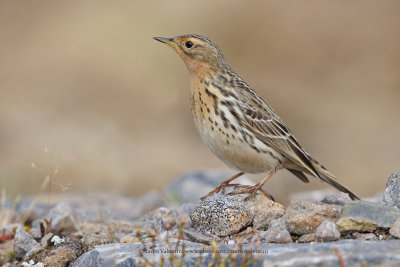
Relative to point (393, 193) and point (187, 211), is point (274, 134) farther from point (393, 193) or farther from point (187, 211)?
point (393, 193)

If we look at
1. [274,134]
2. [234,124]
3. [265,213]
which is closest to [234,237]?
[265,213]

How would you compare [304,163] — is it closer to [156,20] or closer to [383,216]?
[383,216]

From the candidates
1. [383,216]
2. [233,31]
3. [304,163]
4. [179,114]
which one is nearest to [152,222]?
[304,163]

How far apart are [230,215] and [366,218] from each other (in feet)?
4.75

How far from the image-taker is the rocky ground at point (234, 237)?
5531 millimetres

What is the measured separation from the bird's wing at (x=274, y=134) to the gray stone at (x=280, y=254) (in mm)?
2153

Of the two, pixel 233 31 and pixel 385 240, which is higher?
pixel 233 31

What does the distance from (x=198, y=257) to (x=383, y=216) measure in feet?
5.97

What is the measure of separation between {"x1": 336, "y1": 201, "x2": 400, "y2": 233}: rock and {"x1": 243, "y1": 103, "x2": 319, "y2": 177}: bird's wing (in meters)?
1.99

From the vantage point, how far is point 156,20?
2380 centimetres

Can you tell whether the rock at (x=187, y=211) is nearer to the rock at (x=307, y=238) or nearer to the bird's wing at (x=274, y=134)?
the bird's wing at (x=274, y=134)

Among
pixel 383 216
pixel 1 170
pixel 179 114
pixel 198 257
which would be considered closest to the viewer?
pixel 198 257

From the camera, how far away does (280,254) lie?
563cm

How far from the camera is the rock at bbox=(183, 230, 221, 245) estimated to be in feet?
21.8
